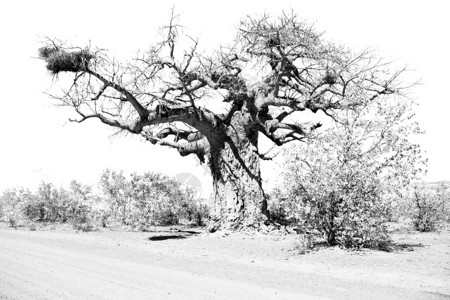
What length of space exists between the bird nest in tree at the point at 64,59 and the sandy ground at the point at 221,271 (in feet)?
17.7

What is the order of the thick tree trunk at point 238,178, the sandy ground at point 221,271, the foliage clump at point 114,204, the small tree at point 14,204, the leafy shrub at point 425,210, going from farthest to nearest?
the small tree at point 14,204
the foliage clump at point 114,204
the leafy shrub at point 425,210
the thick tree trunk at point 238,178
the sandy ground at point 221,271

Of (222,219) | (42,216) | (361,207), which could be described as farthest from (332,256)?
(42,216)

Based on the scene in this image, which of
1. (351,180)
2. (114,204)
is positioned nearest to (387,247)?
(351,180)

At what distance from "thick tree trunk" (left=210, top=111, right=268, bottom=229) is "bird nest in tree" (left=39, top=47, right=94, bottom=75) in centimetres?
489

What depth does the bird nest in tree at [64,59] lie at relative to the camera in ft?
42.5

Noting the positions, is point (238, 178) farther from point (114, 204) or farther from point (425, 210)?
point (114, 204)

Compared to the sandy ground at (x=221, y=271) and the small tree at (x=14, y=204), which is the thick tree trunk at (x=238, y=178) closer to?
the sandy ground at (x=221, y=271)

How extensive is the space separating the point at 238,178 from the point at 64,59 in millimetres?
6545

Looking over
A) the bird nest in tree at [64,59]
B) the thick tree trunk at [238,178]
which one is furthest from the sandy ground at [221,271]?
the bird nest in tree at [64,59]

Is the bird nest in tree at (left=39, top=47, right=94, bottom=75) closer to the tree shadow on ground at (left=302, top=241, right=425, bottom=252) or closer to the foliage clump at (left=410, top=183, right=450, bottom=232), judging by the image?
the tree shadow on ground at (left=302, top=241, right=425, bottom=252)

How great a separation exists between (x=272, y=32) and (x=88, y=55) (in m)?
5.67

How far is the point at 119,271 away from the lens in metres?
7.60

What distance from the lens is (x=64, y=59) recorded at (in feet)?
42.5

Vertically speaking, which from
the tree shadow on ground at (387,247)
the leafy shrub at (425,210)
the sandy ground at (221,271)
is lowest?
the sandy ground at (221,271)
